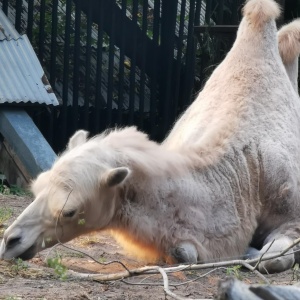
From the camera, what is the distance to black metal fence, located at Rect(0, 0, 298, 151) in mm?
10133

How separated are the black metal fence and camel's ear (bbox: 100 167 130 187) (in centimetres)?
409

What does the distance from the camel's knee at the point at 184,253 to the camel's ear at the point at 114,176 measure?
0.57 metres

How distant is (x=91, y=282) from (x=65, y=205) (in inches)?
25.2

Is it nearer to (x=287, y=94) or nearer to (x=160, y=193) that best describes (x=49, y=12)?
(x=287, y=94)

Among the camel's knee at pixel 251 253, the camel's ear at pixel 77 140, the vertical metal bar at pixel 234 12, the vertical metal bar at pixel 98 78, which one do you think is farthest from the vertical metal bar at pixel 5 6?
the camel's knee at pixel 251 253

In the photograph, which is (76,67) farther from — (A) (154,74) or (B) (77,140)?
(B) (77,140)

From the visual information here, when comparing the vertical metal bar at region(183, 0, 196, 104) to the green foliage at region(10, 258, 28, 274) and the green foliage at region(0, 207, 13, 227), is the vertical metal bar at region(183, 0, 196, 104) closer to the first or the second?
the green foliage at region(0, 207, 13, 227)

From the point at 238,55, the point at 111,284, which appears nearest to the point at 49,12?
the point at 238,55

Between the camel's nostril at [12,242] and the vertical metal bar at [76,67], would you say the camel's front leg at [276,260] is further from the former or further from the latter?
the vertical metal bar at [76,67]

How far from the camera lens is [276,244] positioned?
257 inches

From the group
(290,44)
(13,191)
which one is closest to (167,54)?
(13,191)

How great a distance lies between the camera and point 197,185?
645 cm

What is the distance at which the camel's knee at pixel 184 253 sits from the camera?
6.14 m

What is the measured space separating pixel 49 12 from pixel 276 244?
5440mm
